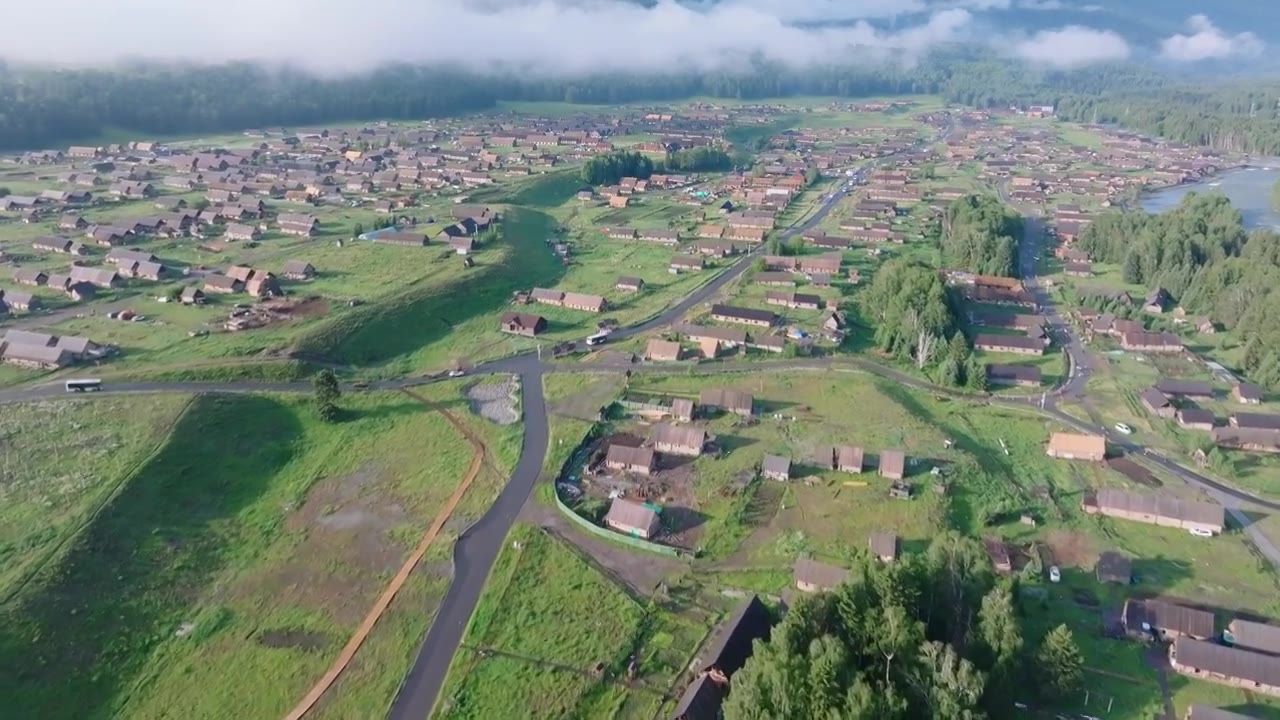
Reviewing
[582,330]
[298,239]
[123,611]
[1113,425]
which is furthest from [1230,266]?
[298,239]

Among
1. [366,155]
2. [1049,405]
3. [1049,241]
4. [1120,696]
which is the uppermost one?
[366,155]

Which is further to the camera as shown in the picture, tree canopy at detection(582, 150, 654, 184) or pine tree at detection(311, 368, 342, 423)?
tree canopy at detection(582, 150, 654, 184)

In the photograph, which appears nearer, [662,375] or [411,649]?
[411,649]

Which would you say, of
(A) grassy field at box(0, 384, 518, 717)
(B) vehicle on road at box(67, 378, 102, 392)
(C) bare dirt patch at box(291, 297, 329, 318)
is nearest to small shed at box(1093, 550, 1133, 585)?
(A) grassy field at box(0, 384, 518, 717)

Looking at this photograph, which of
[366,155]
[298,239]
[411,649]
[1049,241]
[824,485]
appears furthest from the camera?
[366,155]

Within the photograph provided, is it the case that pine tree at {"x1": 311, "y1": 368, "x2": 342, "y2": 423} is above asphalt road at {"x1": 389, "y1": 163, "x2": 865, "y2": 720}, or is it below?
Answer: above

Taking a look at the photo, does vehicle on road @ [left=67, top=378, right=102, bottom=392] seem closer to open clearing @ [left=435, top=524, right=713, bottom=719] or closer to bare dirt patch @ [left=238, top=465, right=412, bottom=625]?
bare dirt patch @ [left=238, top=465, right=412, bottom=625]

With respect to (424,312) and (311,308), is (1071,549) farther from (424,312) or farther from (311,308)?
(311,308)

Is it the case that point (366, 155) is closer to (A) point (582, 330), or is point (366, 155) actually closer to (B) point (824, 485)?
(A) point (582, 330)

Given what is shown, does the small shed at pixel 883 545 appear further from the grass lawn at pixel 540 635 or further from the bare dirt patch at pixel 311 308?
the bare dirt patch at pixel 311 308
